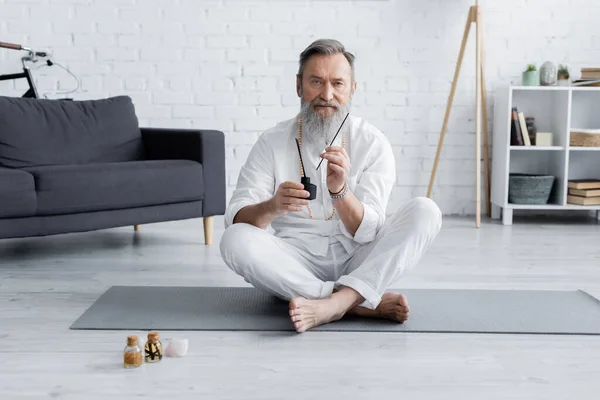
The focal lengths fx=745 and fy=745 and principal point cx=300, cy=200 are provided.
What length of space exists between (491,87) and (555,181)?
719mm

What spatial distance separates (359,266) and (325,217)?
0.69 feet

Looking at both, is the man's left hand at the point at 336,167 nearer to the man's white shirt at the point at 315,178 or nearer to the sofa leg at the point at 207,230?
the man's white shirt at the point at 315,178

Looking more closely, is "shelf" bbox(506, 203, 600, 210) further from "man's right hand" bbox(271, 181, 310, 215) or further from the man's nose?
"man's right hand" bbox(271, 181, 310, 215)

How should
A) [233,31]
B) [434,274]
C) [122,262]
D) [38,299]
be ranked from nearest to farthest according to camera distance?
[38,299] → [434,274] → [122,262] → [233,31]

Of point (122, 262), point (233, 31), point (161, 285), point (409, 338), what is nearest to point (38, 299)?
point (161, 285)

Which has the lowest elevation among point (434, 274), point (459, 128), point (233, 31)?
point (434, 274)

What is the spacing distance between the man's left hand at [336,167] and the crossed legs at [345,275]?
0.79 ft

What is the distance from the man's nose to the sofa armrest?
1.49m

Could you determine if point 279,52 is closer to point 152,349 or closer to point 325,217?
point 325,217

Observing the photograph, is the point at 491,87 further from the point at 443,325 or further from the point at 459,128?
the point at 443,325

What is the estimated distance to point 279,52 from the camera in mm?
4691

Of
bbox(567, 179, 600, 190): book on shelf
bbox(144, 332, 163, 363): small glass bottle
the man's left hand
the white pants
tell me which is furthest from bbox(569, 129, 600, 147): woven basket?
bbox(144, 332, 163, 363): small glass bottle

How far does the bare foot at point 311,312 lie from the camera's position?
2.12 metres

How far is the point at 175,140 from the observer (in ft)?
12.5
